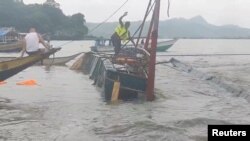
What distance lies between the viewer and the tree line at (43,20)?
4126 inches

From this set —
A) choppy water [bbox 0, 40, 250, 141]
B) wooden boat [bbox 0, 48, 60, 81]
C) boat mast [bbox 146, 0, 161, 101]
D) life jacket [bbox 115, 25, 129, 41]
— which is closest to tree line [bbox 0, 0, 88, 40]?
life jacket [bbox 115, 25, 129, 41]

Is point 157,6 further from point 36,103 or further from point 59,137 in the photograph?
point 59,137

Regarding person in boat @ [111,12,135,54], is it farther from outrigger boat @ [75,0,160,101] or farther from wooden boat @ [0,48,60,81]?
wooden boat @ [0,48,60,81]

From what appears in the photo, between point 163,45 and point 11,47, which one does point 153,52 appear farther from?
point 163,45

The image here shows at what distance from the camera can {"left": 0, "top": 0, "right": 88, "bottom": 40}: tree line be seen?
105 meters

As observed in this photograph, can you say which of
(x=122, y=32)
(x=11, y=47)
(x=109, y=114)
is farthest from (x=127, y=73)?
(x=11, y=47)

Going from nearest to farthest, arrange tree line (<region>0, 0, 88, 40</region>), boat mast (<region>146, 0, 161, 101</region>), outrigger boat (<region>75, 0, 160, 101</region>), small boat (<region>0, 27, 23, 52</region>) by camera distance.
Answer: boat mast (<region>146, 0, 161, 101</region>) < outrigger boat (<region>75, 0, 160, 101</region>) < small boat (<region>0, 27, 23, 52</region>) < tree line (<region>0, 0, 88, 40</region>)

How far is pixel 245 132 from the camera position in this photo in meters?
7.11

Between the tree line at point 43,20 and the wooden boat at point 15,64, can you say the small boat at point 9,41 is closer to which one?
the wooden boat at point 15,64

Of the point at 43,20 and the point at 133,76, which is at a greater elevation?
the point at 43,20

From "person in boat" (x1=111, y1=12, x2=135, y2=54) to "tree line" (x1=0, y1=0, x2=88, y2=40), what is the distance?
84981mm

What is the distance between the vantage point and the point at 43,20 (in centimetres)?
10719

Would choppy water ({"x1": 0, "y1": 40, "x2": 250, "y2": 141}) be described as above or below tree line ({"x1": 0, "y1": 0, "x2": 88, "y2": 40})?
below

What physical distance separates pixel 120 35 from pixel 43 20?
9412 cm
